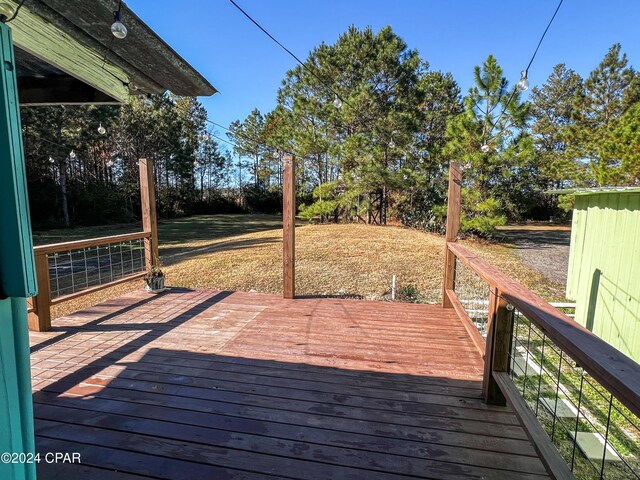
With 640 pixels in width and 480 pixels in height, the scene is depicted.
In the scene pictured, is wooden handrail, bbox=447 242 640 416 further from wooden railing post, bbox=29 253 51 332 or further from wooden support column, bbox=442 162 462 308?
wooden railing post, bbox=29 253 51 332

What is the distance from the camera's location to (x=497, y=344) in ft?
6.21

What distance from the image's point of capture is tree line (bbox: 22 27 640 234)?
10500 mm

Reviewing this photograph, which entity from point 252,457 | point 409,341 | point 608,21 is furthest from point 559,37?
point 252,457

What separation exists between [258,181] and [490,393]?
25.1m

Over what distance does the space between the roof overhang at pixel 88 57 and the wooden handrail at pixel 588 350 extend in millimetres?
1809

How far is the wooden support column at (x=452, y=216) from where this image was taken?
11.0 ft

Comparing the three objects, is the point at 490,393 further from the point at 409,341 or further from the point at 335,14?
the point at 335,14

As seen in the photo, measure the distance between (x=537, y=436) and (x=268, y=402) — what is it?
1.30 metres

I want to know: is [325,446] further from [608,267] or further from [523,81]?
[608,267]

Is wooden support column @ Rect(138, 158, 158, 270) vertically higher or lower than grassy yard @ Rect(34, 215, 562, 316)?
higher

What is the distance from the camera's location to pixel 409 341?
2.84 meters

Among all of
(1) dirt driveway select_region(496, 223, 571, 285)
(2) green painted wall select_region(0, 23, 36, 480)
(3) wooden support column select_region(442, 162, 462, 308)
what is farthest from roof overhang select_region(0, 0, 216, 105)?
(1) dirt driveway select_region(496, 223, 571, 285)

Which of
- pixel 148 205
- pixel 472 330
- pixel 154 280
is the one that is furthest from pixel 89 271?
pixel 472 330

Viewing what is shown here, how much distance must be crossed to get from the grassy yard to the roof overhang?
3.99 meters
